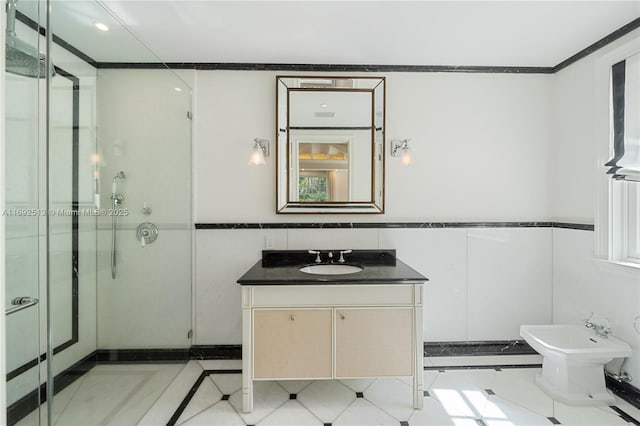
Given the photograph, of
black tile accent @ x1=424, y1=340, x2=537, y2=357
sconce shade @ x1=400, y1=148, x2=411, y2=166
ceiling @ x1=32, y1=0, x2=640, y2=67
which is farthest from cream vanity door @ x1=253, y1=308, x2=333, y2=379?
ceiling @ x1=32, y1=0, x2=640, y2=67

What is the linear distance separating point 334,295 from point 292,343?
0.36 metres

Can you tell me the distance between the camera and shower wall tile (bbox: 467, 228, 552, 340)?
2.39 metres

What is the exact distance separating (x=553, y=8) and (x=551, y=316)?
2.15m

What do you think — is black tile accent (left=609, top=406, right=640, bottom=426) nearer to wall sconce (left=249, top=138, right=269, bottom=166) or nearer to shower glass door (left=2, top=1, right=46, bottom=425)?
wall sconce (left=249, top=138, right=269, bottom=166)

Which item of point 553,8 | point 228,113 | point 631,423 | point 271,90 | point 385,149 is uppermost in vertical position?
point 553,8

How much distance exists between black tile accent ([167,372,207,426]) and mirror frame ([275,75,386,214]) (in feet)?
4.15

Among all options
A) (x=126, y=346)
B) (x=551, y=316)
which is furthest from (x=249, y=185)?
(x=551, y=316)

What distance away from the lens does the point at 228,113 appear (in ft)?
7.68

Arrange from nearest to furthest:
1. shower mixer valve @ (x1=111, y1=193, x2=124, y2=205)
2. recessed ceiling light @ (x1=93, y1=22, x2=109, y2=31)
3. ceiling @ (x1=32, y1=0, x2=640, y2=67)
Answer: recessed ceiling light @ (x1=93, y1=22, x2=109, y2=31)
shower mixer valve @ (x1=111, y1=193, x2=124, y2=205)
ceiling @ (x1=32, y1=0, x2=640, y2=67)

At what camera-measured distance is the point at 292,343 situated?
5.71 ft

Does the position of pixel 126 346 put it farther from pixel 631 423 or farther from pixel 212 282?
pixel 631 423

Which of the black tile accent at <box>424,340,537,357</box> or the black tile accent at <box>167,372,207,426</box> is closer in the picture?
the black tile accent at <box>167,372,207,426</box>

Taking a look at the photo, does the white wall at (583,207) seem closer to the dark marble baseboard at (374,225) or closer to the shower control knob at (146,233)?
the dark marble baseboard at (374,225)

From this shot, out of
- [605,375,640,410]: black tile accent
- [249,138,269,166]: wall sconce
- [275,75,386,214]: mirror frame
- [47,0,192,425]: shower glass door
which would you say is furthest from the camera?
[275,75,386,214]: mirror frame
